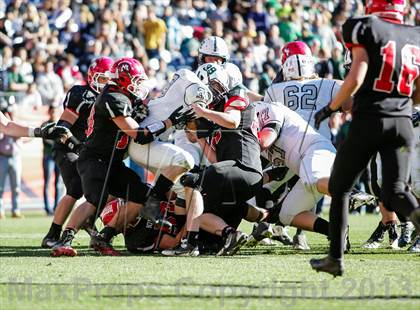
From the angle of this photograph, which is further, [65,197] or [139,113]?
[65,197]

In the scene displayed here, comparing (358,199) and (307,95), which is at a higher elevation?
(307,95)

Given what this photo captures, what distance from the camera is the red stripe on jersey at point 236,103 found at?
796 cm

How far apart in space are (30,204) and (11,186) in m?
1.14

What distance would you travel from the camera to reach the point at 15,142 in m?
15.0

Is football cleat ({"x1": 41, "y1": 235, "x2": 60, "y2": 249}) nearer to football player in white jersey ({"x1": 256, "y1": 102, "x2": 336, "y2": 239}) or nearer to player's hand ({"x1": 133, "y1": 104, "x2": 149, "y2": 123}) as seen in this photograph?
player's hand ({"x1": 133, "y1": 104, "x2": 149, "y2": 123})

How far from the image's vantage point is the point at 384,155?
589 centimetres

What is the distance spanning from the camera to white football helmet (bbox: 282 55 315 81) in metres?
9.00

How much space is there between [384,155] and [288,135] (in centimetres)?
234

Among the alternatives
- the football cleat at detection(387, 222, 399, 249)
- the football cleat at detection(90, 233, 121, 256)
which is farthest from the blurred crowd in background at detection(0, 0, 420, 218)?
the football cleat at detection(90, 233, 121, 256)

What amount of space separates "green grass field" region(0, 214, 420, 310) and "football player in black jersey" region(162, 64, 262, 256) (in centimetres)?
34

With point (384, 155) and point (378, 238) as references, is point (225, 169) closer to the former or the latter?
point (378, 238)

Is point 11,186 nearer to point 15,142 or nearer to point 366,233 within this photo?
point 15,142

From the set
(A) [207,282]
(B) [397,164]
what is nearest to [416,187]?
(B) [397,164]

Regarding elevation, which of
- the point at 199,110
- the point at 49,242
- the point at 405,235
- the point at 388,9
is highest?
the point at 388,9
